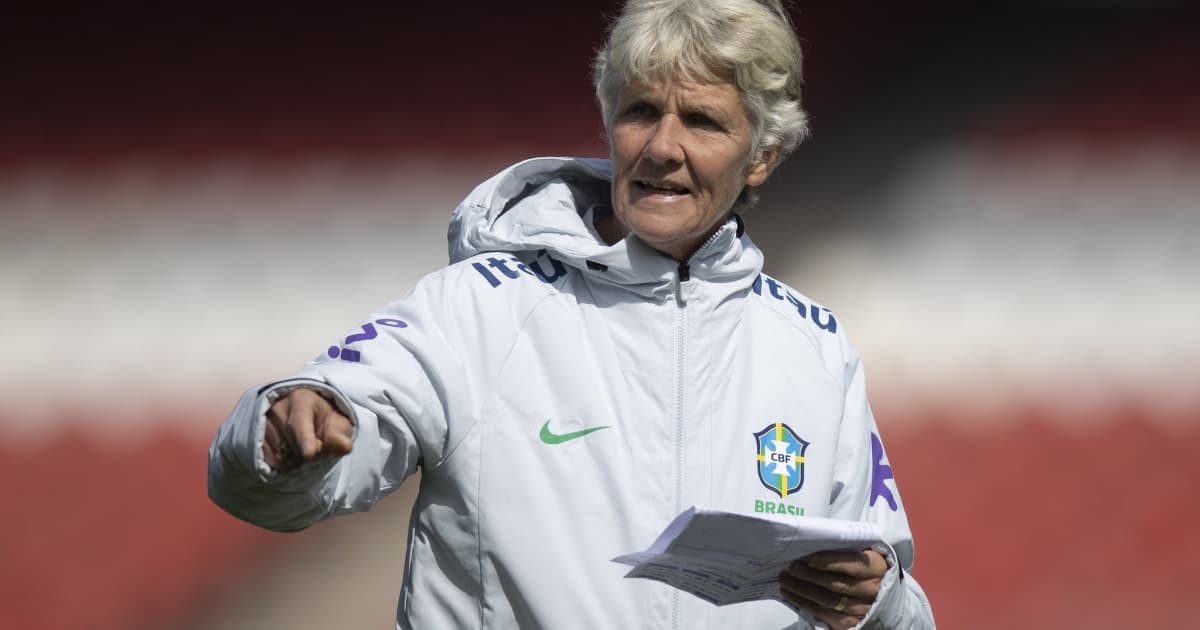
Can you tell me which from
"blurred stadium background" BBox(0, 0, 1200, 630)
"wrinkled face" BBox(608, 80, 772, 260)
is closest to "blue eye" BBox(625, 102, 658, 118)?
"wrinkled face" BBox(608, 80, 772, 260)

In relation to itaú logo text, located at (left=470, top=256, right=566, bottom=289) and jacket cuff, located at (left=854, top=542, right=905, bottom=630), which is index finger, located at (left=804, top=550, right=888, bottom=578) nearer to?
jacket cuff, located at (left=854, top=542, right=905, bottom=630)

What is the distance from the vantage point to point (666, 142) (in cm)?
132

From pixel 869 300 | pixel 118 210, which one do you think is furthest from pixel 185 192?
pixel 869 300

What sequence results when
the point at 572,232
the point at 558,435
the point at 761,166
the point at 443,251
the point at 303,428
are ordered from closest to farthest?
the point at 303,428, the point at 558,435, the point at 572,232, the point at 761,166, the point at 443,251

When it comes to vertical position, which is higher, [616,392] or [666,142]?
[666,142]

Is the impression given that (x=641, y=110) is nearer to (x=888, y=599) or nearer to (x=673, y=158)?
(x=673, y=158)

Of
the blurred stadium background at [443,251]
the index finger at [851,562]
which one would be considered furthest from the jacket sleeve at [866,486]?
the blurred stadium background at [443,251]

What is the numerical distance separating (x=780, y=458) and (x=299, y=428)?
50 centimetres

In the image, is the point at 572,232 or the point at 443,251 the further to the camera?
the point at 443,251

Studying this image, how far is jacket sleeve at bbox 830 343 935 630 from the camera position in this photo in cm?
132

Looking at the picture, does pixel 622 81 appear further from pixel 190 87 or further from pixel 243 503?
pixel 190 87

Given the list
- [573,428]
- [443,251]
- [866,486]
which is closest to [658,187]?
[573,428]

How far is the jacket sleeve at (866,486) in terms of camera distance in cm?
132

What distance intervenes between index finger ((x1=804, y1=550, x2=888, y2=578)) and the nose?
429mm
